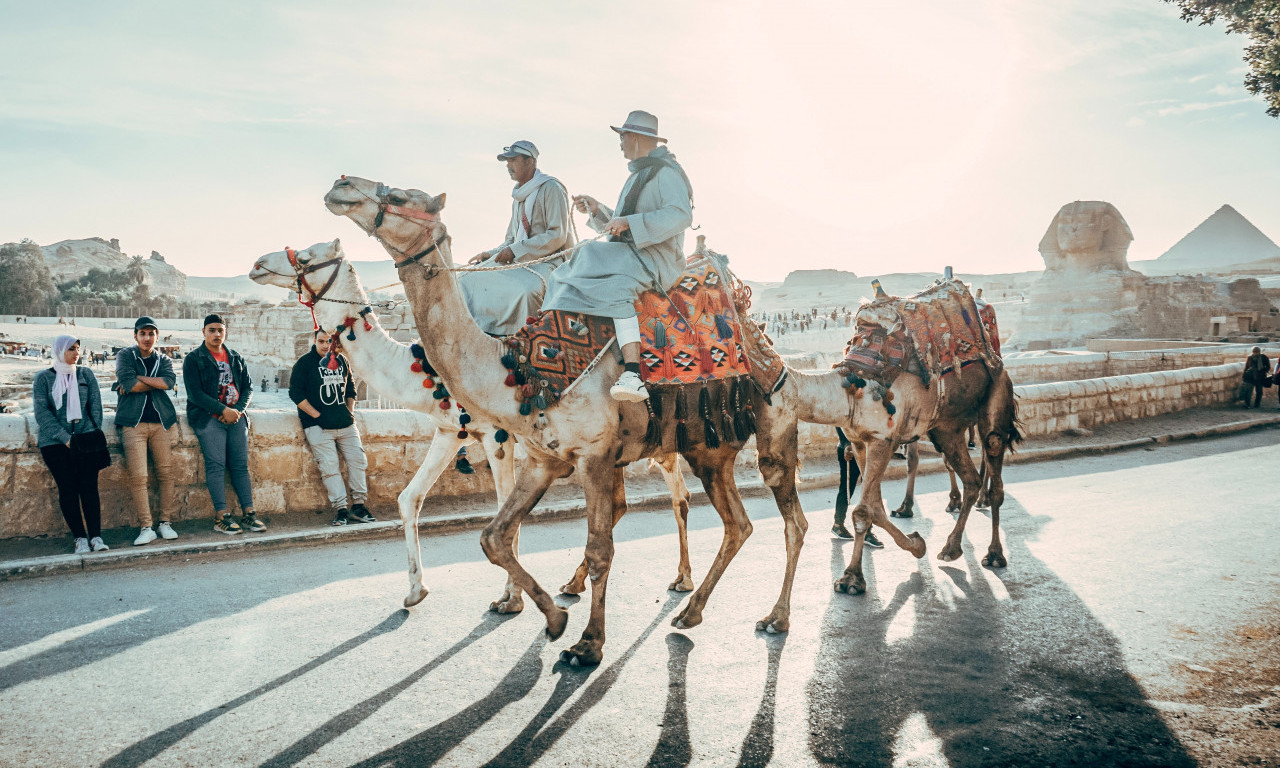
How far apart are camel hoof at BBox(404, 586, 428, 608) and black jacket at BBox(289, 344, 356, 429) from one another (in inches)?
101

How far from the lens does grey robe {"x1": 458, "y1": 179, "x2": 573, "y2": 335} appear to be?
17.0 feet

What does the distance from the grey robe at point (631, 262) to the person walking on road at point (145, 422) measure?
154 inches

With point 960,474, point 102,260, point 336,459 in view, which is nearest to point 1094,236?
point 960,474

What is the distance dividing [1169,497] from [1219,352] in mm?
15764

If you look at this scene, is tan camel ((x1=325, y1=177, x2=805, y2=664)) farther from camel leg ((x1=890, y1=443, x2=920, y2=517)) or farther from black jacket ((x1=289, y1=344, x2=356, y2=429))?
camel leg ((x1=890, y1=443, x2=920, y2=517))

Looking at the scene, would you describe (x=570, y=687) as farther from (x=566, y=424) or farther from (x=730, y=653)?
Answer: (x=566, y=424)

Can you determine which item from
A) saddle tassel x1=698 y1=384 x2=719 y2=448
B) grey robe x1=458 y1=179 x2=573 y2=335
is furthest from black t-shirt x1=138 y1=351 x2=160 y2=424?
saddle tassel x1=698 y1=384 x2=719 y2=448

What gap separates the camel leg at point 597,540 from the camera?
4.33 metres

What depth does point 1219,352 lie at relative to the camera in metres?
21.1

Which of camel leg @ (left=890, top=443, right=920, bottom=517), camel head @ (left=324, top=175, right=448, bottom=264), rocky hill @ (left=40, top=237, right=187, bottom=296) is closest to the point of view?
camel head @ (left=324, top=175, right=448, bottom=264)

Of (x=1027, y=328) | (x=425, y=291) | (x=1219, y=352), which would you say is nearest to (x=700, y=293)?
(x=425, y=291)

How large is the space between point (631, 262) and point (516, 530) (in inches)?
63.7

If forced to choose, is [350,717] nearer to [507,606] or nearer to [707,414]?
[507,606]

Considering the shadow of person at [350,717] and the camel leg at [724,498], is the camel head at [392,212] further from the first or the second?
the shadow of person at [350,717]
